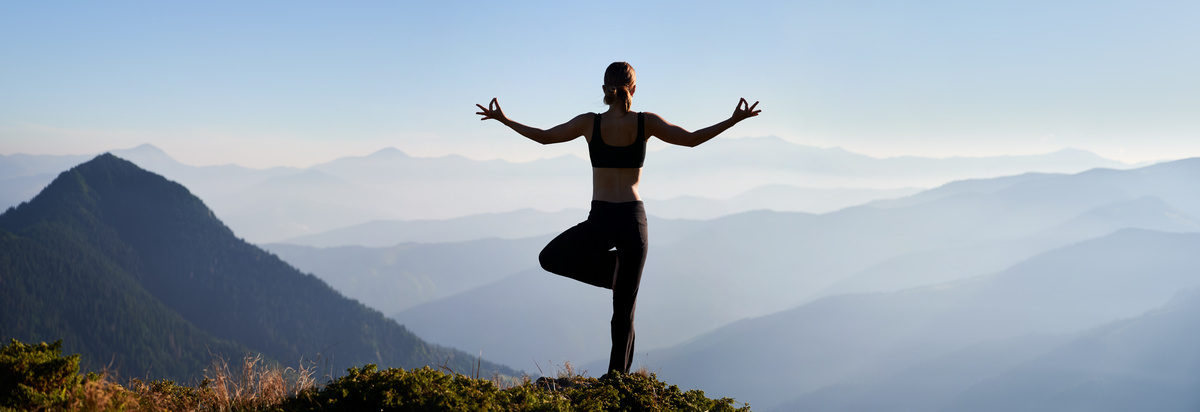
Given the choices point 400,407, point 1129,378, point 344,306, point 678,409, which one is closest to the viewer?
point 400,407

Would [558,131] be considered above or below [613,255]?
above

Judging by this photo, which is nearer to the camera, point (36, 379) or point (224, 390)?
point (36, 379)

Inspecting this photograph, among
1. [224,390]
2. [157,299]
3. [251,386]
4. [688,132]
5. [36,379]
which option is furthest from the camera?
[157,299]

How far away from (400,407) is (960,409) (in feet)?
707

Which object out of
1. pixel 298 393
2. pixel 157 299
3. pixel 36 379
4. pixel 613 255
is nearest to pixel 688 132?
pixel 613 255

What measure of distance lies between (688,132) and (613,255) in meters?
1.47

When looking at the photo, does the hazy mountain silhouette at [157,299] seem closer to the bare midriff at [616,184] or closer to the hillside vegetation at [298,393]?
the bare midriff at [616,184]

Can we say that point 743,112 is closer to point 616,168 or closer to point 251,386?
point 616,168

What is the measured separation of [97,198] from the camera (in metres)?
199

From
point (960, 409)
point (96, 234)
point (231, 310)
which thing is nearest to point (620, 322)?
point (231, 310)

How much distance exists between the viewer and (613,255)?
6.98 metres

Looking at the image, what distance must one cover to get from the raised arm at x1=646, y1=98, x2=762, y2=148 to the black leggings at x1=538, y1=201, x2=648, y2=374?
2.38 feet

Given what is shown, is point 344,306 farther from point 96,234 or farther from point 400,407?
point 400,407

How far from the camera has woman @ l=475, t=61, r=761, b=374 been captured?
6.66m
